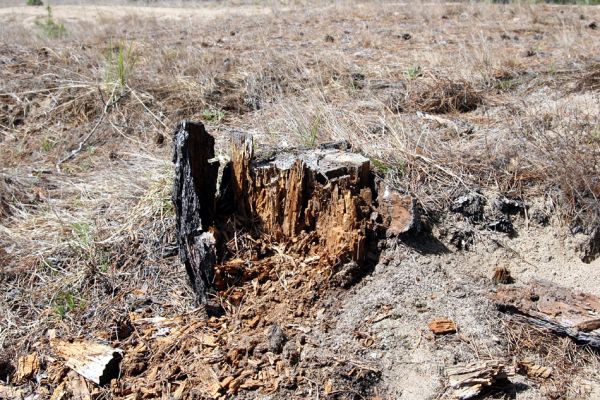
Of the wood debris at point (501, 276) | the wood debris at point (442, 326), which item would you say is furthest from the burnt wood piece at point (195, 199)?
the wood debris at point (501, 276)

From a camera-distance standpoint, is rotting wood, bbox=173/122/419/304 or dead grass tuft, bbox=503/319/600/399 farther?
rotting wood, bbox=173/122/419/304

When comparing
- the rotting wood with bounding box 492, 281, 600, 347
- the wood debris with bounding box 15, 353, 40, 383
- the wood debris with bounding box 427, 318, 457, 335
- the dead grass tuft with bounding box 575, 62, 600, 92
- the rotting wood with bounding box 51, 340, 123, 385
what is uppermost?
the dead grass tuft with bounding box 575, 62, 600, 92

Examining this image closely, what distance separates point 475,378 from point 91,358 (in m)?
1.76

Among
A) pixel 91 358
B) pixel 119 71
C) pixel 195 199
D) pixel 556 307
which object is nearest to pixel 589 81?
pixel 556 307

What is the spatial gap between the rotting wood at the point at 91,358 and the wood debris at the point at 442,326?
1.48 m

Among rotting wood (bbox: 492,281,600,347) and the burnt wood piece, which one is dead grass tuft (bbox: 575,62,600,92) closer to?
rotting wood (bbox: 492,281,600,347)

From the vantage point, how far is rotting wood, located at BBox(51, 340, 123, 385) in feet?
9.07

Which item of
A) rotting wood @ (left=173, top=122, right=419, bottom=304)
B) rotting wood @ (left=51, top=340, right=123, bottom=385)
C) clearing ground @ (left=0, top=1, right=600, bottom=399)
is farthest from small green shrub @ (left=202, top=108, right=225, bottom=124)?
rotting wood @ (left=51, top=340, right=123, bottom=385)

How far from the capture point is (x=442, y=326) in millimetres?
2686

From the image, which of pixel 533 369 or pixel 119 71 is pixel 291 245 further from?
pixel 119 71

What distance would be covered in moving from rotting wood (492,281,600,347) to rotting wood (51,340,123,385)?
1834 millimetres

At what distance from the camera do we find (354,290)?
2934 mm

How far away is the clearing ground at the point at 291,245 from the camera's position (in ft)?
8.69

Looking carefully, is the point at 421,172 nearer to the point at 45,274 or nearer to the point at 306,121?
the point at 306,121
